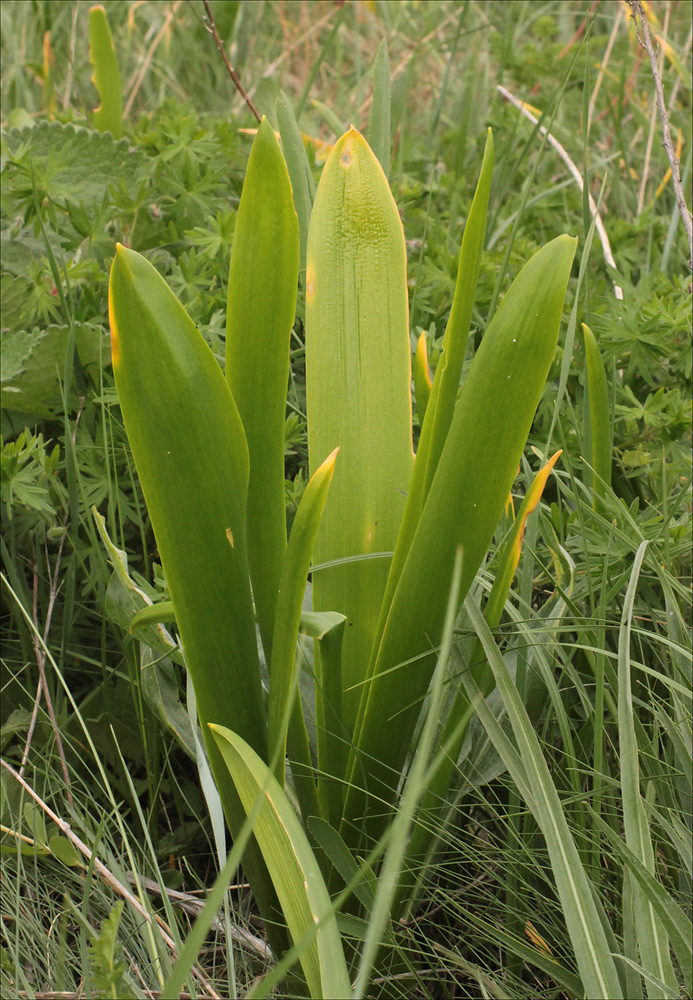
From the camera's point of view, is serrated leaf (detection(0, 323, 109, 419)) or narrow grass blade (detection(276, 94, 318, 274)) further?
serrated leaf (detection(0, 323, 109, 419))

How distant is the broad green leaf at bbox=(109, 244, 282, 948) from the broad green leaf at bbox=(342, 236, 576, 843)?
0.12 metres

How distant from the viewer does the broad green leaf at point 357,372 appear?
73 cm

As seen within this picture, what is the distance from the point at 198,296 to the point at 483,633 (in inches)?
26.2

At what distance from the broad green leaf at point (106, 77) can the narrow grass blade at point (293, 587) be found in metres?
1.34

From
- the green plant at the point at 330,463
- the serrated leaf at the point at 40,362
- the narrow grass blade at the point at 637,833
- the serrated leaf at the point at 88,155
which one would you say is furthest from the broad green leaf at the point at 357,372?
the serrated leaf at the point at 88,155

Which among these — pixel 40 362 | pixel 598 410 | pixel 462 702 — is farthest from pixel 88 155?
pixel 462 702

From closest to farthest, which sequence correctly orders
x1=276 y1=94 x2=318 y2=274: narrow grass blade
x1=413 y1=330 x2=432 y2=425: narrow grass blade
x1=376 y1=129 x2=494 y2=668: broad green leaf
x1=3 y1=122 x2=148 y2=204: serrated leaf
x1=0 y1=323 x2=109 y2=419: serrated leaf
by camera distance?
x1=376 y1=129 x2=494 y2=668: broad green leaf
x1=413 y1=330 x2=432 y2=425: narrow grass blade
x1=276 y1=94 x2=318 y2=274: narrow grass blade
x1=0 y1=323 x2=109 y2=419: serrated leaf
x1=3 y1=122 x2=148 y2=204: serrated leaf

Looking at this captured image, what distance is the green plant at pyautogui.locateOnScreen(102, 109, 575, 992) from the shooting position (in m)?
0.62

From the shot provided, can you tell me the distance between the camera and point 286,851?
2.03 ft

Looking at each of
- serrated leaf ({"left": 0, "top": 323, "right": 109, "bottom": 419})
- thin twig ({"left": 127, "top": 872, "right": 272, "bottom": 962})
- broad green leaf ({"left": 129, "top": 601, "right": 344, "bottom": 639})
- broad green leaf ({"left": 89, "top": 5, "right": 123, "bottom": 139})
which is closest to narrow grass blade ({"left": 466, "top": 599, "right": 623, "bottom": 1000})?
broad green leaf ({"left": 129, "top": 601, "right": 344, "bottom": 639})

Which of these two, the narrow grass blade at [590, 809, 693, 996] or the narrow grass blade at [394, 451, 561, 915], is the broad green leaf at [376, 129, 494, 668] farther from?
the narrow grass blade at [590, 809, 693, 996]

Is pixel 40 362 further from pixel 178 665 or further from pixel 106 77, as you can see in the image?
pixel 106 77

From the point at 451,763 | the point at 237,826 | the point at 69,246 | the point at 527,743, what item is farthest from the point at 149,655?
the point at 69,246

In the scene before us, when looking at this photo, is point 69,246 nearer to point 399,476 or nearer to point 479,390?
point 399,476
